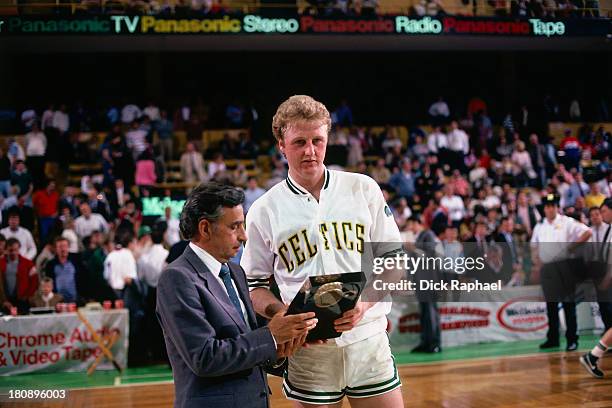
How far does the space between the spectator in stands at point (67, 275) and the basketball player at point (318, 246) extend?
25.7 feet

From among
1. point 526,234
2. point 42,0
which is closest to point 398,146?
point 526,234

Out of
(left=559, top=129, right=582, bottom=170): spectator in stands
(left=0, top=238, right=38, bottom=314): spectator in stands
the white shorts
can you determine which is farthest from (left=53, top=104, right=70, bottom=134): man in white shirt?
the white shorts

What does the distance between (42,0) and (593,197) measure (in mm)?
14303

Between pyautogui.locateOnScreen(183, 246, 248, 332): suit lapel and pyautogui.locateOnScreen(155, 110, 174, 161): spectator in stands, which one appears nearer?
pyautogui.locateOnScreen(183, 246, 248, 332): suit lapel

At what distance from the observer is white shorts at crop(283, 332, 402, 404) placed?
3.24m

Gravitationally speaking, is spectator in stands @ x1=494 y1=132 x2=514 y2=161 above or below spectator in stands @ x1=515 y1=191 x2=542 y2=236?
above

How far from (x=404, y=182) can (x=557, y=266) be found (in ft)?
20.9

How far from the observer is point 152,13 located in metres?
18.6

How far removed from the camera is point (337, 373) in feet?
10.6

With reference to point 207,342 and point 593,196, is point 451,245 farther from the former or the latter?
point 207,342

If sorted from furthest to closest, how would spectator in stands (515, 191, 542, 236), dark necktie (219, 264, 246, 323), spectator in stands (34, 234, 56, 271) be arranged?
spectator in stands (515, 191, 542, 236) → spectator in stands (34, 234, 56, 271) → dark necktie (219, 264, 246, 323)

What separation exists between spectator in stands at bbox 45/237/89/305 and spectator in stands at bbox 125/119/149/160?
6080 millimetres

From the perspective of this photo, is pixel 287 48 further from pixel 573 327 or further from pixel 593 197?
pixel 573 327

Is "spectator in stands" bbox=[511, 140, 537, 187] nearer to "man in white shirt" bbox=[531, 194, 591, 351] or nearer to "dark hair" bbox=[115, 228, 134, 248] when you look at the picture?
"man in white shirt" bbox=[531, 194, 591, 351]
